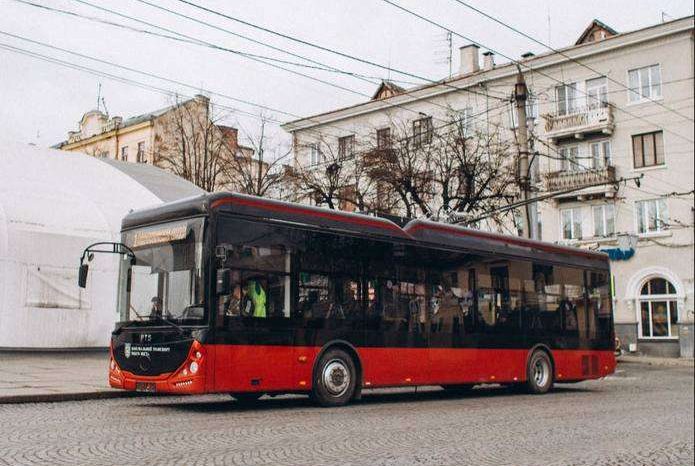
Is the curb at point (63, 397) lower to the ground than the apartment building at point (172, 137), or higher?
lower

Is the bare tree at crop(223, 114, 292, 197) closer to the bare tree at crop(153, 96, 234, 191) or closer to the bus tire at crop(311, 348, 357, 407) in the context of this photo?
the bare tree at crop(153, 96, 234, 191)

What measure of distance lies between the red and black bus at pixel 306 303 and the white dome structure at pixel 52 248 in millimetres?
11412

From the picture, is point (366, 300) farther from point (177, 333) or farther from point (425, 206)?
point (425, 206)

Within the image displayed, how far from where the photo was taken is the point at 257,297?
37.0 feet

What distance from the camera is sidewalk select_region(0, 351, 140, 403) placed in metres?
12.8

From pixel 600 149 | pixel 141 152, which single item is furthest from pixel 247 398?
pixel 141 152

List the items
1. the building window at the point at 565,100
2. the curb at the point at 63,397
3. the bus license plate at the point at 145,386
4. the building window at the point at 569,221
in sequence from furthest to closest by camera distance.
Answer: the building window at the point at 565,100 < the building window at the point at 569,221 < the curb at the point at 63,397 < the bus license plate at the point at 145,386

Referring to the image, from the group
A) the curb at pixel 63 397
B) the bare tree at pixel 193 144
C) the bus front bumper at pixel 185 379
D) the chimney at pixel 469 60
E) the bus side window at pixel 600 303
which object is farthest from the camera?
the chimney at pixel 469 60

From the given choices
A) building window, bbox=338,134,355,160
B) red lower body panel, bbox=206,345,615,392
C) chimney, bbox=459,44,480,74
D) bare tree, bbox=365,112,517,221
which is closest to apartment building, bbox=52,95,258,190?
building window, bbox=338,134,355,160

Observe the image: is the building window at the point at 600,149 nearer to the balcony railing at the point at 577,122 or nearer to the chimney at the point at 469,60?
the balcony railing at the point at 577,122

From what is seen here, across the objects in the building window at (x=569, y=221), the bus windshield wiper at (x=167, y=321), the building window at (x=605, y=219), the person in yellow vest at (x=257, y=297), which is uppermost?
the building window at (x=569, y=221)

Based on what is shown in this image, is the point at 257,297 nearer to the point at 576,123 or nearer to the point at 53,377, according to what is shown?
the point at 53,377

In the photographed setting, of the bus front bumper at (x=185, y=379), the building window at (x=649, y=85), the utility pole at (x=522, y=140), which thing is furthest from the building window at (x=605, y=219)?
the utility pole at (x=522, y=140)

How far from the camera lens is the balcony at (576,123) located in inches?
1366
